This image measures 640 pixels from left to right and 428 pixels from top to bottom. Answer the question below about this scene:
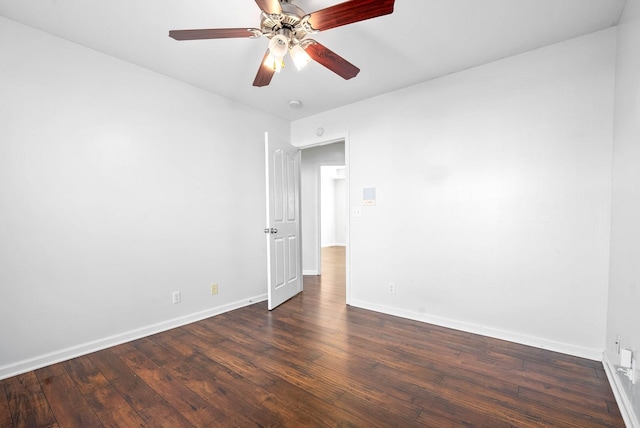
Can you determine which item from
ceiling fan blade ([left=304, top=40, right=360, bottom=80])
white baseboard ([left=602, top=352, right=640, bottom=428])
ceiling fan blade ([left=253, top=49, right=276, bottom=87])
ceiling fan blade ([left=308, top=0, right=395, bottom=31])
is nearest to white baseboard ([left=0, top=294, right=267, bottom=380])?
ceiling fan blade ([left=253, top=49, right=276, bottom=87])

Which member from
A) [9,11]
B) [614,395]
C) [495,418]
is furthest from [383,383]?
[9,11]

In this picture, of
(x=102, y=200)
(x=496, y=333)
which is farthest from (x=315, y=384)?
(x=102, y=200)

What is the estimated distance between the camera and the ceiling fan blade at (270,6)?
142 cm

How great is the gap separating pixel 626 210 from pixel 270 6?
240 cm

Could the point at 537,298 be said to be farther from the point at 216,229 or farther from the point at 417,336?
the point at 216,229

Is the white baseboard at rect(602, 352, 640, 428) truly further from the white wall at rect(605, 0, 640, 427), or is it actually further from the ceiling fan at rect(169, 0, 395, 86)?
the ceiling fan at rect(169, 0, 395, 86)

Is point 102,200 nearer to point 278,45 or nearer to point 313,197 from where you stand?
point 278,45

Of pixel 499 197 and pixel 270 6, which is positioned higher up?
pixel 270 6

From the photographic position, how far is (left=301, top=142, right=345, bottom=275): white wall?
16.6 ft

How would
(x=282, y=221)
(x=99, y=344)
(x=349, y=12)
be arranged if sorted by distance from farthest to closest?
(x=282, y=221) < (x=99, y=344) < (x=349, y=12)

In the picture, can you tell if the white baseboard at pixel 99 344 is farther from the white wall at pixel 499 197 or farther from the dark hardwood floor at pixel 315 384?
the white wall at pixel 499 197

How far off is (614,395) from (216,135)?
3.94 m

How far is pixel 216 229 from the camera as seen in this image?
3.11m

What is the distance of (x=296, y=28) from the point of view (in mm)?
1646
